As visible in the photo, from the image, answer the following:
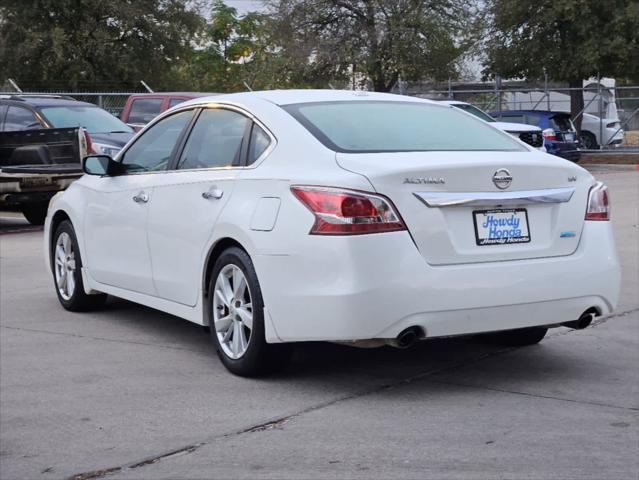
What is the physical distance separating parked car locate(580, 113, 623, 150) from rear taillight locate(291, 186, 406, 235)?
1271 inches

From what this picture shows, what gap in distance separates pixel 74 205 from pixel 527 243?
12.4 feet

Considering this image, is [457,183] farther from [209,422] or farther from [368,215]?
[209,422]

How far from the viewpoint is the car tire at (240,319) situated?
627 cm

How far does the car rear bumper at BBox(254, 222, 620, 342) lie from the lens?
19.0 feet

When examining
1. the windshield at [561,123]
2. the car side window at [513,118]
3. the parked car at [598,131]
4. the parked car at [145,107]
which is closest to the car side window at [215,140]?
the parked car at [145,107]

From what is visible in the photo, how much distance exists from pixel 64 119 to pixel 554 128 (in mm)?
15974

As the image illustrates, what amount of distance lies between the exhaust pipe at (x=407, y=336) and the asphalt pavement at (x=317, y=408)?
294mm

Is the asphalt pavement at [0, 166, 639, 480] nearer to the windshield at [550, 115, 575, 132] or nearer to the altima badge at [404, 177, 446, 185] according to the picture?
the altima badge at [404, 177, 446, 185]

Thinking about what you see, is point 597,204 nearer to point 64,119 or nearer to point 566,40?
point 64,119

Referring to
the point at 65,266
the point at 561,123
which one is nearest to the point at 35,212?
the point at 65,266

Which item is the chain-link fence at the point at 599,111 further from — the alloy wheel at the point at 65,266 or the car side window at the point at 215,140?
the car side window at the point at 215,140

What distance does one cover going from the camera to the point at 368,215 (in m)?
5.86

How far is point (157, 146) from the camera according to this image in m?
7.82

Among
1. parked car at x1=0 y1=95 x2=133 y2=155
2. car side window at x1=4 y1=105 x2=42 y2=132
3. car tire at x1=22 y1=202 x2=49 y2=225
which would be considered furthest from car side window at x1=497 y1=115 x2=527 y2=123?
car tire at x1=22 y1=202 x2=49 y2=225
